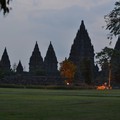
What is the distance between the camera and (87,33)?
14538 centimetres

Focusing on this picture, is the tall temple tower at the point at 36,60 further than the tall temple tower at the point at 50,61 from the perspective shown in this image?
No

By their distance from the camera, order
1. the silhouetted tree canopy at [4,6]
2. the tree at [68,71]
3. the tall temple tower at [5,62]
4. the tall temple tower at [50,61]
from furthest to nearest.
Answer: the tall temple tower at [5,62] → the tall temple tower at [50,61] → the tree at [68,71] → the silhouetted tree canopy at [4,6]

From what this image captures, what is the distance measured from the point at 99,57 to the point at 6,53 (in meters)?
62.4

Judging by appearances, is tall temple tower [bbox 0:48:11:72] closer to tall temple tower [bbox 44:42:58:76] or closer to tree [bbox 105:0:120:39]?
tall temple tower [bbox 44:42:58:76]

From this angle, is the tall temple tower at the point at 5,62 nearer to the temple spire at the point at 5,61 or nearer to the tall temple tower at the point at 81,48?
the temple spire at the point at 5,61

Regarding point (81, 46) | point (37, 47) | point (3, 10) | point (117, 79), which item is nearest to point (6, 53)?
point (37, 47)

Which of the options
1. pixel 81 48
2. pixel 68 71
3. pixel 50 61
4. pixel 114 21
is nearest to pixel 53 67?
pixel 50 61

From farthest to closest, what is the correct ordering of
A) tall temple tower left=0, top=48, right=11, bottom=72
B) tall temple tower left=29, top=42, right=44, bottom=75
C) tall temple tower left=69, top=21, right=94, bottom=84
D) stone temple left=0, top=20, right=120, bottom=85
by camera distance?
tall temple tower left=0, top=48, right=11, bottom=72 → tall temple tower left=29, top=42, right=44, bottom=75 → tall temple tower left=69, top=21, right=94, bottom=84 → stone temple left=0, top=20, right=120, bottom=85

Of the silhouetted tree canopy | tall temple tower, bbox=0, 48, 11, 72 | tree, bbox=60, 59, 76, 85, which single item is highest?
tall temple tower, bbox=0, 48, 11, 72

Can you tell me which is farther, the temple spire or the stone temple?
the temple spire

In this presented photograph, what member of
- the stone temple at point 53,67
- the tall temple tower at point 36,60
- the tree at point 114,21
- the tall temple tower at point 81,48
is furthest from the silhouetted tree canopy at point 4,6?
the tall temple tower at point 36,60

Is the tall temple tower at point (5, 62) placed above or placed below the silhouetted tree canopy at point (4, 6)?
above

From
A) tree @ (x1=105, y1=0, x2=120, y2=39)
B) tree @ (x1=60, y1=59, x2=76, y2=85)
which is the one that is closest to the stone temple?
tree @ (x1=60, y1=59, x2=76, y2=85)

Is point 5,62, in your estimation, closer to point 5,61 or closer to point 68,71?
point 5,61
